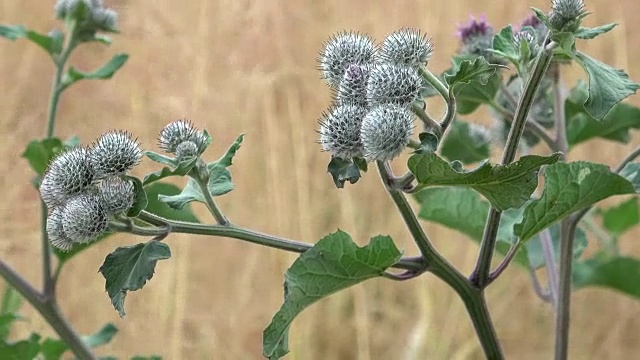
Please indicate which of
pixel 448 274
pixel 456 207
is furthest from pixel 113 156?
pixel 456 207

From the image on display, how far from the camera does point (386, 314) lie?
1939mm

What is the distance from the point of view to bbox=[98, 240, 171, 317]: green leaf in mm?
570

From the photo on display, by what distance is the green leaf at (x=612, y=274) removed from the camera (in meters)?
1.07

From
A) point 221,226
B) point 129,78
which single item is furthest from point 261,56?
point 221,226

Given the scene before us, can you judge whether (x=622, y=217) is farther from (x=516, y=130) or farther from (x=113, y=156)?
(x=113, y=156)

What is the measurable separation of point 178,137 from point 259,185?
4.36ft

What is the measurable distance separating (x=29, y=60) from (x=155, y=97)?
0.34m

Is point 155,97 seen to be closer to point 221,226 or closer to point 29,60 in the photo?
point 29,60

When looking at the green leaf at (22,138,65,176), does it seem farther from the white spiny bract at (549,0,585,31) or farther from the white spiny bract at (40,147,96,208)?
the white spiny bract at (549,0,585,31)

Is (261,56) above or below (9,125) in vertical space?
above

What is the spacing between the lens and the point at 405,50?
61 cm

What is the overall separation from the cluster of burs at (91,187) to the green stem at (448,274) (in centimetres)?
18

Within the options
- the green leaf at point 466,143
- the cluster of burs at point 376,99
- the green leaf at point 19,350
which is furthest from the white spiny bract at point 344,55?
the green leaf at point 19,350

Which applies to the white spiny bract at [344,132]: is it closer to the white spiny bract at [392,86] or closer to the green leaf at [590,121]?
the white spiny bract at [392,86]
